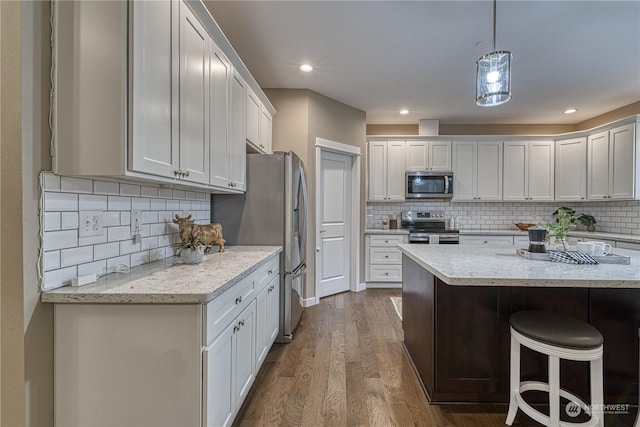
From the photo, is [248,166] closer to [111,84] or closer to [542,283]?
[111,84]

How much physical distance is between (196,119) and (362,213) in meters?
3.22

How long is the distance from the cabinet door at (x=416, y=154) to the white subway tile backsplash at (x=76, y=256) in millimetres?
4448

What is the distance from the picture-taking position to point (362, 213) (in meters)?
4.66

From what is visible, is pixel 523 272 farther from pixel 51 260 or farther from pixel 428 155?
pixel 428 155

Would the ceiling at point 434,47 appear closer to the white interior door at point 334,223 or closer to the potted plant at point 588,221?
the white interior door at point 334,223

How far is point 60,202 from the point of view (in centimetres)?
128

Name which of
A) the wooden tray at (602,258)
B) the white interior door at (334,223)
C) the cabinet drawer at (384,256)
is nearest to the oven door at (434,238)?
the cabinet drawer at (384,256)

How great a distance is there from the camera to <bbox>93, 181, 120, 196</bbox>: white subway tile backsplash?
146 centimetres

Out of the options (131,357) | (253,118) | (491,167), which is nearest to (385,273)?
(491,167)

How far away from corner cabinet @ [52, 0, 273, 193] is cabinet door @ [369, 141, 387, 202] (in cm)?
363

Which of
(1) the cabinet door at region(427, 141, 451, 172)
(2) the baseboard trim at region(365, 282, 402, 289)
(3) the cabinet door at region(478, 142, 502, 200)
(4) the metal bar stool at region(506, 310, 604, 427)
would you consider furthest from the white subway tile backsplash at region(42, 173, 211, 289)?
(3) the cabinet door at region(478, 142, 502, 200)

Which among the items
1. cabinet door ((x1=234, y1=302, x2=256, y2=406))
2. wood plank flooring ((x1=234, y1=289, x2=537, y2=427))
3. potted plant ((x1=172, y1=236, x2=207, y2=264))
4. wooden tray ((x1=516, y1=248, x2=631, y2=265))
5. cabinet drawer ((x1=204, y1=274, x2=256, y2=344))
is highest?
potted plant ((x1=172, y1=236, x2=207, y2=264))

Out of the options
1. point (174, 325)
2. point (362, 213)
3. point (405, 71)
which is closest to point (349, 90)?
point (405, 71)

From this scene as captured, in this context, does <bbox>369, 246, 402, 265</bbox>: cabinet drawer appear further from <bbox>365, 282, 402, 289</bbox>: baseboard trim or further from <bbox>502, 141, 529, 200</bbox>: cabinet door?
<bbox>502, 141, 529, 200</bbox>: cabinet door
